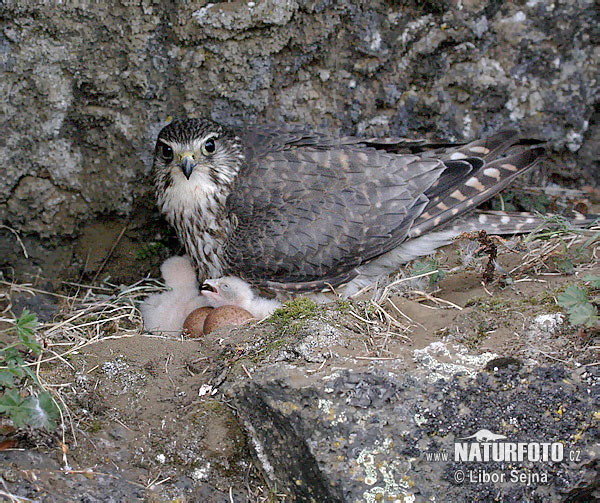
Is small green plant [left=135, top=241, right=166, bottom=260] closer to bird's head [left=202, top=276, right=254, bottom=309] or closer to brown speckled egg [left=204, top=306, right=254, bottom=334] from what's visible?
bird's head [left=202, top=276, right=254, bottom=309]

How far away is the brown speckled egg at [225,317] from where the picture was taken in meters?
3.44

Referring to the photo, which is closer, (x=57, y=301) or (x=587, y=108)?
(x=57, y=301)

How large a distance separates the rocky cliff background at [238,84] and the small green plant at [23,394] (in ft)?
6.02

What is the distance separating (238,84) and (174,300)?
153cm

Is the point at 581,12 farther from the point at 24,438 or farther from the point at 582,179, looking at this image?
the point at 24,438

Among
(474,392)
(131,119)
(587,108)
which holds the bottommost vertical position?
(474,392)

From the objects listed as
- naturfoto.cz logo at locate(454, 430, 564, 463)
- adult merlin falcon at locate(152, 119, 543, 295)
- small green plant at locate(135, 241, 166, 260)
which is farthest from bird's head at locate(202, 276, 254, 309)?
naturfoto.cz logo at locate(454, 430, 564, 463)

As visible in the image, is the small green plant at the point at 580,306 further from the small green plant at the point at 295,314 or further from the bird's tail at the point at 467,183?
the bird's tail at the point at 467,183

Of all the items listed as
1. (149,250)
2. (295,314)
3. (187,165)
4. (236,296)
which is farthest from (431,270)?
(149,250)

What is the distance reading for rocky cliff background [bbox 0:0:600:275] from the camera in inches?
154

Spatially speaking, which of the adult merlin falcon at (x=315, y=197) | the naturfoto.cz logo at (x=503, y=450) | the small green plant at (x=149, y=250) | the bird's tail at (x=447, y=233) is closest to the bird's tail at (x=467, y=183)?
the adult merlin falcon at (x=315, y=197)

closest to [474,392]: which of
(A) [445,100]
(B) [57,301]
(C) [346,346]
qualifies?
(C) [346,346]

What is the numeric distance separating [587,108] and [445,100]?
1.07 metres

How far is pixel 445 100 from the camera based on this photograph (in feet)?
14.7
